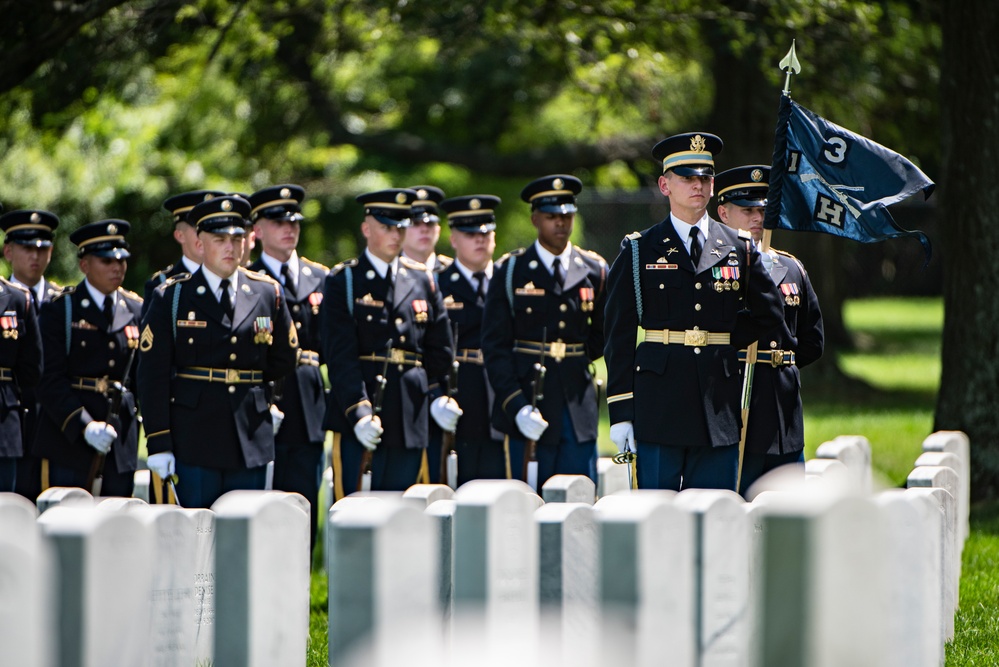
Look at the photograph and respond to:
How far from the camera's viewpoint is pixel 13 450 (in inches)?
306

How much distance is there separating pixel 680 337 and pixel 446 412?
2125mm

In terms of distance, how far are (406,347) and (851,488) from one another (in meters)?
4.58

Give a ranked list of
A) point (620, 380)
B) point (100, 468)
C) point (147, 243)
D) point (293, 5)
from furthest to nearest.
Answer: point (147, 243) < point (293, 5) < point (100, 468) < point (620, 380)

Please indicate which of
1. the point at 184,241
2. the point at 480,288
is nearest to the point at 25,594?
the point at 184,241

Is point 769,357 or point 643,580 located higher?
point 769,357

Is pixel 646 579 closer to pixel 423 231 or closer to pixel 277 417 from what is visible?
pixel 277 417

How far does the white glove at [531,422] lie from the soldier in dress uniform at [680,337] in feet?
3.98

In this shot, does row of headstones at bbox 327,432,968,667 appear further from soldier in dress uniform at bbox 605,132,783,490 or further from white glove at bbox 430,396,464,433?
white glove at bbox 430,396,464,433

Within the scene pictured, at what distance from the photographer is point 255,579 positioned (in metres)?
3.57

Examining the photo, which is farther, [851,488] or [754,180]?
[754,180]

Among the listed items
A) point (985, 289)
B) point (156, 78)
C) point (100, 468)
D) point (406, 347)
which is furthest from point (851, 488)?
point (156, 78)

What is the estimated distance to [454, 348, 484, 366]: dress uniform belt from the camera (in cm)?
873

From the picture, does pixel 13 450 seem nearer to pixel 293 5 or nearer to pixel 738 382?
pixel 738 382

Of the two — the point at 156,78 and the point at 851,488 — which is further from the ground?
the point at 156,78
